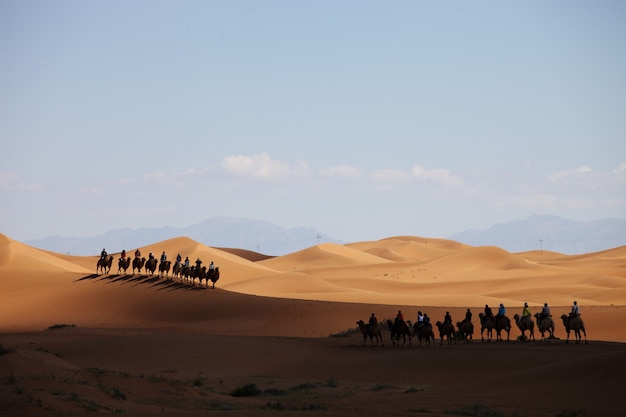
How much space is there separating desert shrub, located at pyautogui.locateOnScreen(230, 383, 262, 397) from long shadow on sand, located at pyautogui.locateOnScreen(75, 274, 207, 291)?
28015 millimetres

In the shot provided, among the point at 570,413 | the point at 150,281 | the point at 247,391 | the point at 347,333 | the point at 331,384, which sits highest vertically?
the point at 150,281

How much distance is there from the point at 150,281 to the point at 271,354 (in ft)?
73.2

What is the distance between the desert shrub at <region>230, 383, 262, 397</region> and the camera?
27.2 meters

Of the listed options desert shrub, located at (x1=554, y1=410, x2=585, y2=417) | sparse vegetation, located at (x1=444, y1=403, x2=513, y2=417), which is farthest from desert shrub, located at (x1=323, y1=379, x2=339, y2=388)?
desert shrub, located at (x1=554, y1=410, x2=585, y2=417)

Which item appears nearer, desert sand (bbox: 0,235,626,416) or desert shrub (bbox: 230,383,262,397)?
desert sand (bbox: 0,235,626,416)

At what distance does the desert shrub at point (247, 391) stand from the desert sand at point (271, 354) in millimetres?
46

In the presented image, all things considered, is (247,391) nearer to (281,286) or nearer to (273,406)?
(273,406)

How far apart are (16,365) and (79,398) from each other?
565 cm

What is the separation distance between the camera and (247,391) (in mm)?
27391

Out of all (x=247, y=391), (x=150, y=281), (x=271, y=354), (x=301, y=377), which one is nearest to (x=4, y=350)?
(x=247, y=391)

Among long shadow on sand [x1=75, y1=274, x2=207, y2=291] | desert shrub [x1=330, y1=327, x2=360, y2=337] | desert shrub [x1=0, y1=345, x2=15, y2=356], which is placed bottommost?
desert shrub [x1=0, y1=345, x2=15, y2=356]

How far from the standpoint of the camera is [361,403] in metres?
23.3

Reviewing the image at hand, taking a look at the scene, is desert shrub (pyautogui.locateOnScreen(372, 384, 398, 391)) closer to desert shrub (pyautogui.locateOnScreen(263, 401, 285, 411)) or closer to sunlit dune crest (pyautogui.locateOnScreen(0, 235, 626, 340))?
desert shrub (pyautogui.locateOnScreen(263, 401, 285, 411))

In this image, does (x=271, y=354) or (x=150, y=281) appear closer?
(x=271, y=354)
